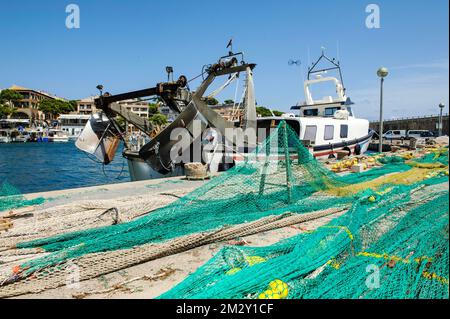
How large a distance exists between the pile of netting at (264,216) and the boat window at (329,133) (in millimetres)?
7186

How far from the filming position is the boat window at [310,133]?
13.9 meters

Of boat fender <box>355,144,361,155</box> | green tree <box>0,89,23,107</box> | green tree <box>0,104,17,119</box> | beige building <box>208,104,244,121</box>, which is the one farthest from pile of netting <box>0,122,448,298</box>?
green tree <box>0,89,23,107</box>

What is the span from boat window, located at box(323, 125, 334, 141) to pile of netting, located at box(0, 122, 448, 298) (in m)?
7.19

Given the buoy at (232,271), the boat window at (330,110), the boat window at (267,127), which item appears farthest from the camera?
the boat window at (330,110)

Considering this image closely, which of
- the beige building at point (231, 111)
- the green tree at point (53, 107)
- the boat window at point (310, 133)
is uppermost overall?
the green tree at point (53, 107)

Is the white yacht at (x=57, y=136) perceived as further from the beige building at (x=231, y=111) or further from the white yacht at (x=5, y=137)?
the beige building at (x=231, y=111)

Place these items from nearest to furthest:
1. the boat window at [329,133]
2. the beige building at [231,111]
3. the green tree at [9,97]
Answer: the beige building at [231,111] → the boat window at [329,133] → the green tree at [9,97]

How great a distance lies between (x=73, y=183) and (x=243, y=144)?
13264 mm

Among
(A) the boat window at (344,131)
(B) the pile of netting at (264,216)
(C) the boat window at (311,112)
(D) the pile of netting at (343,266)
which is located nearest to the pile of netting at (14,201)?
(B) the pile of netting at (264,216)

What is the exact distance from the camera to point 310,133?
1405 cm

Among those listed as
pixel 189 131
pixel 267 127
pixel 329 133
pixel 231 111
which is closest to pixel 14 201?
pixel 189 131

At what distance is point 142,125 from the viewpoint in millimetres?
12234

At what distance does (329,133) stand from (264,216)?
1127cm
